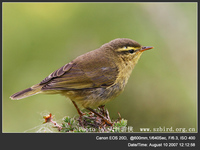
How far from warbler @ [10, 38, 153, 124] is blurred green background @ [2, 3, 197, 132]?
128cm

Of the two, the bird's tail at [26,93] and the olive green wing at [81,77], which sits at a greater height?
the olive green wing at [81,77]

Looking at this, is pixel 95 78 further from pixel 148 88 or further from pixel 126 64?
pixel 148 88

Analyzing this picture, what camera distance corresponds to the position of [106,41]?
8.04 metres

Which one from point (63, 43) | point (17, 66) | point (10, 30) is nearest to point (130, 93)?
point (63, 43)

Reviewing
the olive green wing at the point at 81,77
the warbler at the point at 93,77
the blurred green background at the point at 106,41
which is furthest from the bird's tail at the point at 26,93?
the blurred green background at the point at 106,41

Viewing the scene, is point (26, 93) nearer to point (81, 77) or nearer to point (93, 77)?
point (81, 77)

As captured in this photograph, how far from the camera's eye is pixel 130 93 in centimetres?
737

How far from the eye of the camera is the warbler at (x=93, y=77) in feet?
18.6

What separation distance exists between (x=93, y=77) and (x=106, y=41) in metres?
2.39

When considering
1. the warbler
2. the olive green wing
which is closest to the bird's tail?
the warbler

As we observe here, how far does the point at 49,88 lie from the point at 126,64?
186cm

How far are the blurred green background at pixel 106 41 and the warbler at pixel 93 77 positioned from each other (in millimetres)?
1281

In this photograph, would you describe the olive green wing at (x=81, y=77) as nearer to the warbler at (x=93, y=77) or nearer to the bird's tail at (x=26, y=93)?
the warbler at (x=93, y=77)

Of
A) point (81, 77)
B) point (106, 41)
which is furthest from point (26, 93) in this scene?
point (106, 41)
